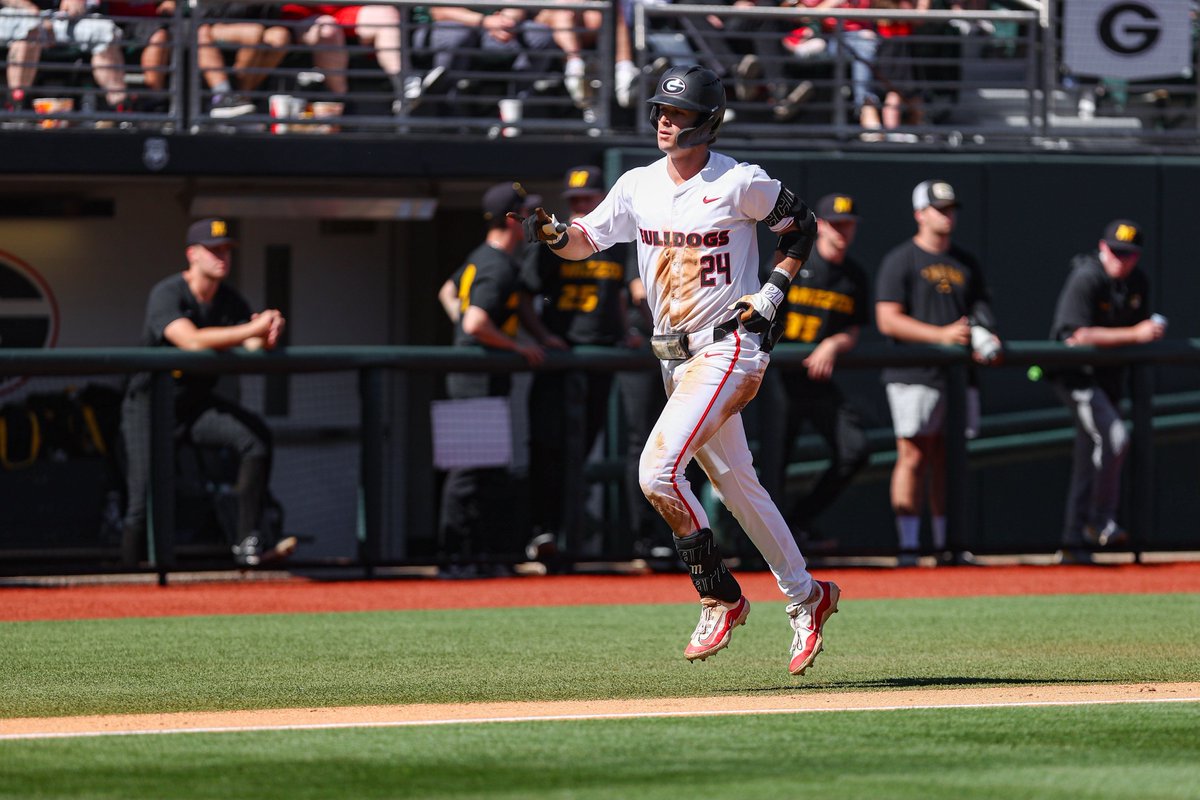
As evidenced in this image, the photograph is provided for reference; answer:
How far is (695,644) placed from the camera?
662 centimetres

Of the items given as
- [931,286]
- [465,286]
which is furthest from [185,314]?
[931,286]

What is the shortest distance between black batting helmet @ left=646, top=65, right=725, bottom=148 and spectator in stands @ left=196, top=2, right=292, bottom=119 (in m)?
6.78

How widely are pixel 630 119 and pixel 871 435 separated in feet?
12.7

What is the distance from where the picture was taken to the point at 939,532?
11.6 m

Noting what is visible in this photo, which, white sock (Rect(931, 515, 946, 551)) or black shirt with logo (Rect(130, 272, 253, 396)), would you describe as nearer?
black shirt with logo (Rect(130, 272, 253, 396))

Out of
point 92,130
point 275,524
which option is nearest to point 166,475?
point 275,524

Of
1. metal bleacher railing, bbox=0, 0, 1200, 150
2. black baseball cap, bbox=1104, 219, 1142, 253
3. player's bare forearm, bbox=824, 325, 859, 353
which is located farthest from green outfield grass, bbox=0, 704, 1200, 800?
metal bleacher railing, bbox=0, 0, 1200, 150

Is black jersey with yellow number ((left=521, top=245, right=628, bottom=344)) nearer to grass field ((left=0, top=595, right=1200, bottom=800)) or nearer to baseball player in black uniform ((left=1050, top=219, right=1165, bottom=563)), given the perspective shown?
grass field ((left=0, top=595, right=1200, bottom=800))

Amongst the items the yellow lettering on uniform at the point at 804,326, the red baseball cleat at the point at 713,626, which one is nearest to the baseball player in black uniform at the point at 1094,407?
→ the yellow lettering on uniform at the point at 804,326

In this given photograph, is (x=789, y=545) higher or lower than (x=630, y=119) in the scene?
lower

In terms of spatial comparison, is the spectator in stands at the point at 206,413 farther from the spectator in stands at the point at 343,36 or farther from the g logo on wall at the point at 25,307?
the g logo on wall at the point at 25,307

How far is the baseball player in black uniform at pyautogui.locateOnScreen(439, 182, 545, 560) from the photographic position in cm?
1091

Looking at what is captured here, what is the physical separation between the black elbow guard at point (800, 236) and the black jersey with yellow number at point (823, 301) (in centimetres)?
466

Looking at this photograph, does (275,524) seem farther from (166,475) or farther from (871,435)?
(871,435)
